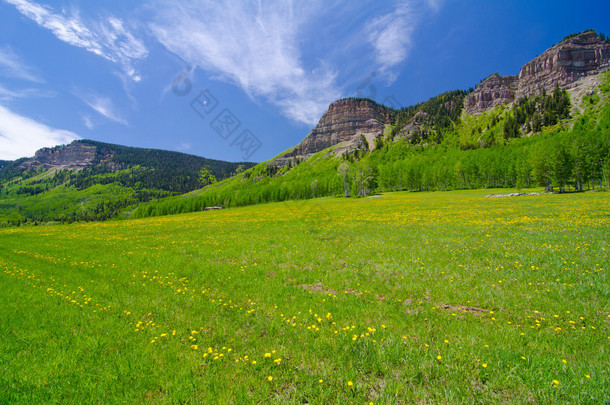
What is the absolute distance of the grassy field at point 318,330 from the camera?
171 inches

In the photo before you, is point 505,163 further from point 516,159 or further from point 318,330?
point 318,330

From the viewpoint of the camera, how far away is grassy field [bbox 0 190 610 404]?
4.34 m

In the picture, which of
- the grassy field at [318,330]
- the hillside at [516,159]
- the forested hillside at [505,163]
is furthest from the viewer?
the hillside at [516,159]

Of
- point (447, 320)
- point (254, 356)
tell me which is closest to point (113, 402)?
point (254, 356)

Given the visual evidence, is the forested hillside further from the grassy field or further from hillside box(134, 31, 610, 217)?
the grassy field

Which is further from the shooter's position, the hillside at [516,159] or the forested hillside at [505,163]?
the hillside at [516,159]

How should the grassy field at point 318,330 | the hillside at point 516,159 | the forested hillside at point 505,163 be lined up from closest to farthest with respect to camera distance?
the grassy field at point 318,330
the forested hillside at point 505,163
the hillside at point 516,159

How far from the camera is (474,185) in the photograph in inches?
4254

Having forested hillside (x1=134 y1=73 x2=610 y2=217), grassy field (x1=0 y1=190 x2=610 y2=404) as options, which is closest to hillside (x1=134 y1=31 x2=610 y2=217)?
forested hillside (x1=134 y1=73 x2=610 y2=217)

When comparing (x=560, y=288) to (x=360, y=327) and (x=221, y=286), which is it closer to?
(x=360, y=327)

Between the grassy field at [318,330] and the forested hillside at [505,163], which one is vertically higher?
the forested hillside at [505,163]

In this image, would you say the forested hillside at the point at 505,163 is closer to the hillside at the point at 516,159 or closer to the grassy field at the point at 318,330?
the hillside at the point at 516,159

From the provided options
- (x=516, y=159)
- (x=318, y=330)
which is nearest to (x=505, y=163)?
(x=516, y=159)


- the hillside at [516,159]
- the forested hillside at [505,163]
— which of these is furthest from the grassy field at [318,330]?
the hillside at [516,159]
